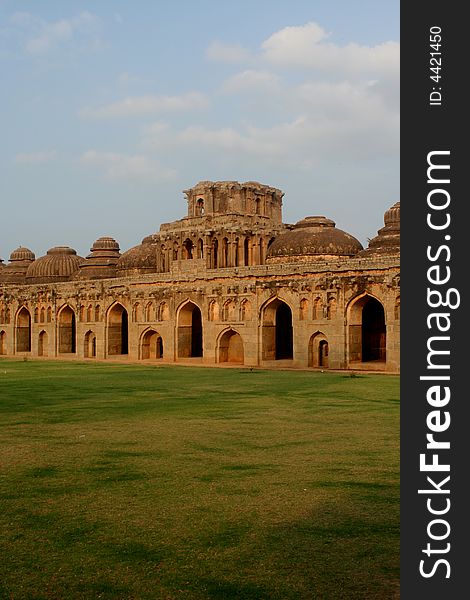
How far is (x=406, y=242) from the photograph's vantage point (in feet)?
15.2

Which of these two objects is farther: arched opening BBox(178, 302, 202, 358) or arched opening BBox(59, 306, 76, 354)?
arched opening BBox(59, 306, 76, 354)

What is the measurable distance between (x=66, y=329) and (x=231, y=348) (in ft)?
46.7

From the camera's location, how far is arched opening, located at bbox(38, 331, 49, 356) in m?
50.9

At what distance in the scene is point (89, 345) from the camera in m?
47.9

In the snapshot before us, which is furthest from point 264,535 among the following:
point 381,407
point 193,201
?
point 193,201

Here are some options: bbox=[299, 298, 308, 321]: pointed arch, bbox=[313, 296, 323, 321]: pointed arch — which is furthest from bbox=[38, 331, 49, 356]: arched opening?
bbox=[313, 296, 323, 321]: pointed arch

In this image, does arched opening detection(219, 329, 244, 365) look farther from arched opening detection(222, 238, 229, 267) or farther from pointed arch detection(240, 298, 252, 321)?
arched opening detection(222, 238, 229, 267)

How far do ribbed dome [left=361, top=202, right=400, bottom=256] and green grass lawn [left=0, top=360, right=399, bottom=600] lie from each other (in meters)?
20.1

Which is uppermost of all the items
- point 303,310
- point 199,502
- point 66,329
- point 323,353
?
point 303,310

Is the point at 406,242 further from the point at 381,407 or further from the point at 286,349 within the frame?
the point at 286,349

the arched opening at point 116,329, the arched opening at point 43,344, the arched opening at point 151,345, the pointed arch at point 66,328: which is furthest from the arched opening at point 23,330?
the arched opening at point 151,345

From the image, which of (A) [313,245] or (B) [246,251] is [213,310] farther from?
(B) [246,251]

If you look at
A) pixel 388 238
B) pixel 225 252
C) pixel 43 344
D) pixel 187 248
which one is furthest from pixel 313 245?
pixel 43 344

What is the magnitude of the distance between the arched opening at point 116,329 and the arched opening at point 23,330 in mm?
9179
